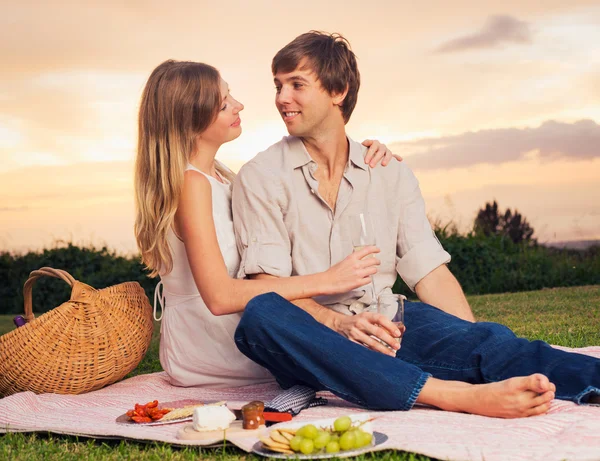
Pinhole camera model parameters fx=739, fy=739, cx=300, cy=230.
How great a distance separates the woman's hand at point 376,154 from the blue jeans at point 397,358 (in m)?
0.91

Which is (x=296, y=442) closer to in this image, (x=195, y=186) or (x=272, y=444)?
(x=272, y=444)

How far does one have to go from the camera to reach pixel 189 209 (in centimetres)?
379

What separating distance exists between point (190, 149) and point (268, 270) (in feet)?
2.84

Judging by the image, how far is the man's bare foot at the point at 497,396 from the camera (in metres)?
2.93

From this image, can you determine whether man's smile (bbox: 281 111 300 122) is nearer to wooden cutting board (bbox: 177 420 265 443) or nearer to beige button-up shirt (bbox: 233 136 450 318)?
beige button-up shirt (bbox: 233 136 450 318)

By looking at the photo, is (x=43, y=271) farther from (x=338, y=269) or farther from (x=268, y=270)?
(x=338, y=269)

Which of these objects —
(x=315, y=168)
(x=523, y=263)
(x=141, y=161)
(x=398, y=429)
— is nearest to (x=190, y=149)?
(x=141, y=161)

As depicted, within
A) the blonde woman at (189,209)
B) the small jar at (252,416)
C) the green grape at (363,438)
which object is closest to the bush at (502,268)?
the blonde woman at (189,209)

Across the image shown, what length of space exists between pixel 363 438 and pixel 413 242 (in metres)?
1.67

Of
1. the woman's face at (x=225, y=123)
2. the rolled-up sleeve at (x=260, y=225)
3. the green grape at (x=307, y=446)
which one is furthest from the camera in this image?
the woman's face at (x=225, y=123)

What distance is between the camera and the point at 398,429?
284 cm

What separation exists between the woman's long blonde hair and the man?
37cm

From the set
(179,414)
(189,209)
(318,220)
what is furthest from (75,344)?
(318,220)

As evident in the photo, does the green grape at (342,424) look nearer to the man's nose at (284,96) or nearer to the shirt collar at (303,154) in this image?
the shirt collar at (303,154)
